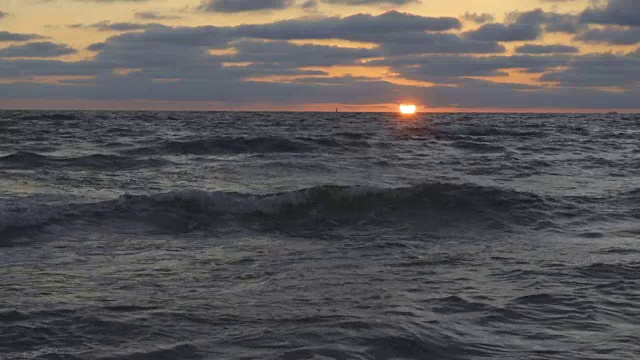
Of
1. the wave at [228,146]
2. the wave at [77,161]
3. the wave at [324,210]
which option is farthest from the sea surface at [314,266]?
the wave at [228,146]

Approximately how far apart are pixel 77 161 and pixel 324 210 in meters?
11.2

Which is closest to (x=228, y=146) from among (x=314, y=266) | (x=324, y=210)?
(x=324, y=210)

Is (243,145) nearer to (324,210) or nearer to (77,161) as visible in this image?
(77,161)

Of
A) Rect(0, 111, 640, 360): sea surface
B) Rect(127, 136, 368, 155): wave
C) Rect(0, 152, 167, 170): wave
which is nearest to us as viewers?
Rect(0, 111, 640, 360): sea surface

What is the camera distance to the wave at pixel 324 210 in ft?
40.3

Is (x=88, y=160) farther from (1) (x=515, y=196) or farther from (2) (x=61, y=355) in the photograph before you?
(2) (x=61, y=355)

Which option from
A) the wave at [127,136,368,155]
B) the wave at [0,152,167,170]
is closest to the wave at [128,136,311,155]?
the wave at [127,136,368,155]

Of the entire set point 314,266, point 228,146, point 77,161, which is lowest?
point 314,266

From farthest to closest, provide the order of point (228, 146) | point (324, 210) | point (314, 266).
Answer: point (228, 146) < point (324, 210) < point (314, 266)

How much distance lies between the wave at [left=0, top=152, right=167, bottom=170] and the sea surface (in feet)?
2.67

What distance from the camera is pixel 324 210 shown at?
1386 cm

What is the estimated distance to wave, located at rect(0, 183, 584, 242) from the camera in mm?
12289

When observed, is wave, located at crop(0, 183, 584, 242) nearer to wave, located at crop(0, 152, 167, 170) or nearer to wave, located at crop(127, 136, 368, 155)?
wave, located at crop(0, 152, 167, 170)

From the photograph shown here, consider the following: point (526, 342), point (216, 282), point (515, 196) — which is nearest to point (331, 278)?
point (216, 282)
